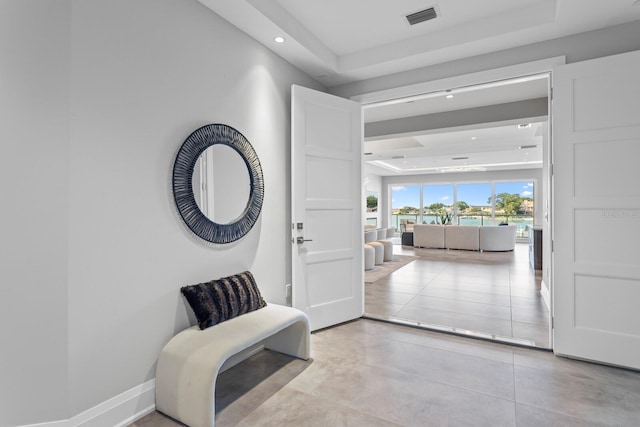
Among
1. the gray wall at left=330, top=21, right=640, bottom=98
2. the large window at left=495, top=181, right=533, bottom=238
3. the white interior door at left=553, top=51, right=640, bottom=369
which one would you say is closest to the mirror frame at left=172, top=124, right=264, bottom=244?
the gray wall at left=330, top=21, right=640, bottom=98

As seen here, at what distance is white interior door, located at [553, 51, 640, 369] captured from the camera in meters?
2.46

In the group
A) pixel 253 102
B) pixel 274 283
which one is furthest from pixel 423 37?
pixel 274 283

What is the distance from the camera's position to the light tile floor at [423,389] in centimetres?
195

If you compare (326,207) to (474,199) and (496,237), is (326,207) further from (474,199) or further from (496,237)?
(474,199)

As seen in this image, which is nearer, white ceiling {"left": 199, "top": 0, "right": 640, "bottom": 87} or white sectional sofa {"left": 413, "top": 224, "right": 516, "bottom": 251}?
white ceiling {"left": 199, "top": 0, "right": 640, "bottom": 87}

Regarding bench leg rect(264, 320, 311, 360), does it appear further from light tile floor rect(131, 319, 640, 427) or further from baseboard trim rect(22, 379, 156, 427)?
baseboard trim rect(22, 379, 156, 427)

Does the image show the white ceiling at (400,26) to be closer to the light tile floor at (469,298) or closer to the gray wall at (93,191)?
the gray wall at (93,191)

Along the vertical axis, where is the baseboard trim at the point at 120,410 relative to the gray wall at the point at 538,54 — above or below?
below

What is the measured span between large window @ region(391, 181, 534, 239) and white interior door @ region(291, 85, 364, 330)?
9658mm

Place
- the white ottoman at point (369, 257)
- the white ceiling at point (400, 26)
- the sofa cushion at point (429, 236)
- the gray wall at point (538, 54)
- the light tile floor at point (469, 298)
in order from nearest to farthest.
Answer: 1. the white ceiling at point (400, 26)
2. the gray wall at point (538, 54)
3. the light tile floor at point (469, 298)
4. the white ottoman at point (369, 257)
5. the sofa cushion at point (429, 236)

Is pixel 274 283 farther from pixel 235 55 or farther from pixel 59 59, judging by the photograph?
pixel 59 59

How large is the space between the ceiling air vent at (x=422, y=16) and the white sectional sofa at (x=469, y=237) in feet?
25.1

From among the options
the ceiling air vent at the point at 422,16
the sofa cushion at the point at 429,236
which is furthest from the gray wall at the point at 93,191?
the sofa cushion at the point at 429,236

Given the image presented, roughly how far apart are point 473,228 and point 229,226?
8.54 m
